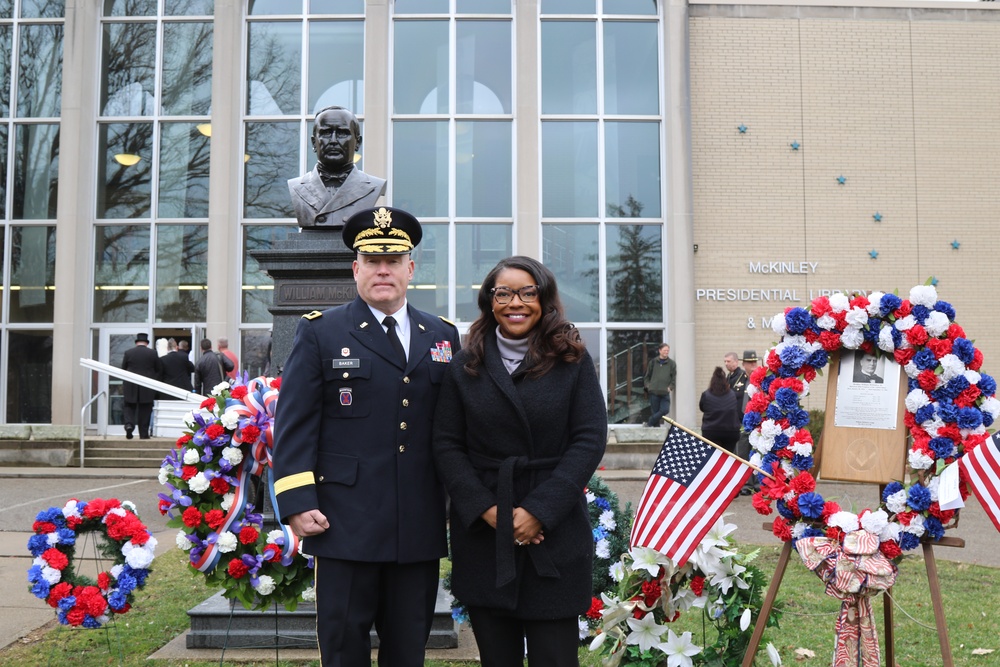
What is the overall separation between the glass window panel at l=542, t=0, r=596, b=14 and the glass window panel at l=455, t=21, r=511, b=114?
36.8 inches

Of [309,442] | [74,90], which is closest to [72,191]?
[74,90]

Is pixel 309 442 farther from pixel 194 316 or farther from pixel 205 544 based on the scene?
pixel 194 316

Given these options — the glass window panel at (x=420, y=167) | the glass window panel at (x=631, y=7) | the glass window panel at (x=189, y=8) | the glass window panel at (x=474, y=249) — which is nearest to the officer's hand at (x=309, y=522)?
the glass window panel at (x=474, y=249)

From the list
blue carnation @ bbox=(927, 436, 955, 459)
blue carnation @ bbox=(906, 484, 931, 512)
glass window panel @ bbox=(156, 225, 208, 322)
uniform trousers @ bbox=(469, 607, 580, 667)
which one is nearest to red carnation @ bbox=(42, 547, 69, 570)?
uniform trousers @ bbox=(469, 607, 580, 667)

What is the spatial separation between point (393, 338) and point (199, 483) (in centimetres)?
188

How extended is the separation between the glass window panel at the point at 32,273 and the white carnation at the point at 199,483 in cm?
1580

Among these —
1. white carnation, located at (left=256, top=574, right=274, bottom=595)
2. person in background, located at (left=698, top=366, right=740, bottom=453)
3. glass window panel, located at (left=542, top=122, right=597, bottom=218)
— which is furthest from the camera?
glass window panel, located at (left=542, top=122, right=597, bottom=218)

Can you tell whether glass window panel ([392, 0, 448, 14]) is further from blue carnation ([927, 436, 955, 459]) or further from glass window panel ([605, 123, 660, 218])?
blue carnation ([927, 436, 955, 459])

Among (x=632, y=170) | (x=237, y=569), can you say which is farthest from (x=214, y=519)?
(x=632, y=170)

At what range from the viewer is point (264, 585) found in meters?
4.97

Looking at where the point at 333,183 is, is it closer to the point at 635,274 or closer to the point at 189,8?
the point at 635,274

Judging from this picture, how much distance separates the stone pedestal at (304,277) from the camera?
6.34 meters

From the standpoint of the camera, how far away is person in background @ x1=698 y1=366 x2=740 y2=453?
485 inches

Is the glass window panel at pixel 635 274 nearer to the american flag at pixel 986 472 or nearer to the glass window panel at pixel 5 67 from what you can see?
the glass window panel at pixel 5 67
